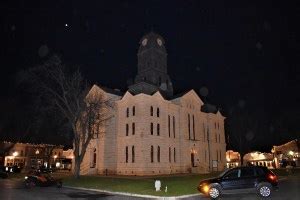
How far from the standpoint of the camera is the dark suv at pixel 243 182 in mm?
16281

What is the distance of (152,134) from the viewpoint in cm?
4303

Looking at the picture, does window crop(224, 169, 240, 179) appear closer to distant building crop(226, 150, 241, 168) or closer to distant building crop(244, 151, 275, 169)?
distant building crop(244, 151, 275, 169)

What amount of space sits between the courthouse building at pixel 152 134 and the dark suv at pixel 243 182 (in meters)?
24.7

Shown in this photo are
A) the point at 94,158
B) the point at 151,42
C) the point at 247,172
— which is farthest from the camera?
the point at 151,42

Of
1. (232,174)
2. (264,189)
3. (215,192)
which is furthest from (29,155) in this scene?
(264,189)

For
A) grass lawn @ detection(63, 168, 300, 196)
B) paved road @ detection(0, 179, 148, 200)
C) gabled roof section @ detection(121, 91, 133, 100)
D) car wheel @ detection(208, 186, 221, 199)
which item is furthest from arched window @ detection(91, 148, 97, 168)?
car wheel @ detection(208, 186, 221, 199)

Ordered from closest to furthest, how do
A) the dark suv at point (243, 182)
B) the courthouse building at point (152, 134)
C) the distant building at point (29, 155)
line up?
the dark suv at point (243, 182), the courthouse building at point (152, 134), the distant building at point (29, 155)

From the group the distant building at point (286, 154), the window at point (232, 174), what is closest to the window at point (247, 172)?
the window at point (232, 174)

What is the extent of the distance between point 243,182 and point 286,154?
2536 inches

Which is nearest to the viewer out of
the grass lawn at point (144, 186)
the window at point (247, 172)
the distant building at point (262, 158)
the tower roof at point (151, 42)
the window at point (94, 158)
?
the window at point (247, 172)

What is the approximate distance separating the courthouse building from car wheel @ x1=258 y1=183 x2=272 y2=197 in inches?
1018

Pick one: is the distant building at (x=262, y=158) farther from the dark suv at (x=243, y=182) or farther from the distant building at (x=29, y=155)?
the dark suv at (x=243, y=182)

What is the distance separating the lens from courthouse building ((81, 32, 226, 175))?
4234 cm

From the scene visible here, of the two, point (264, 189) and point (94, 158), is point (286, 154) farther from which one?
point (264, 189)
